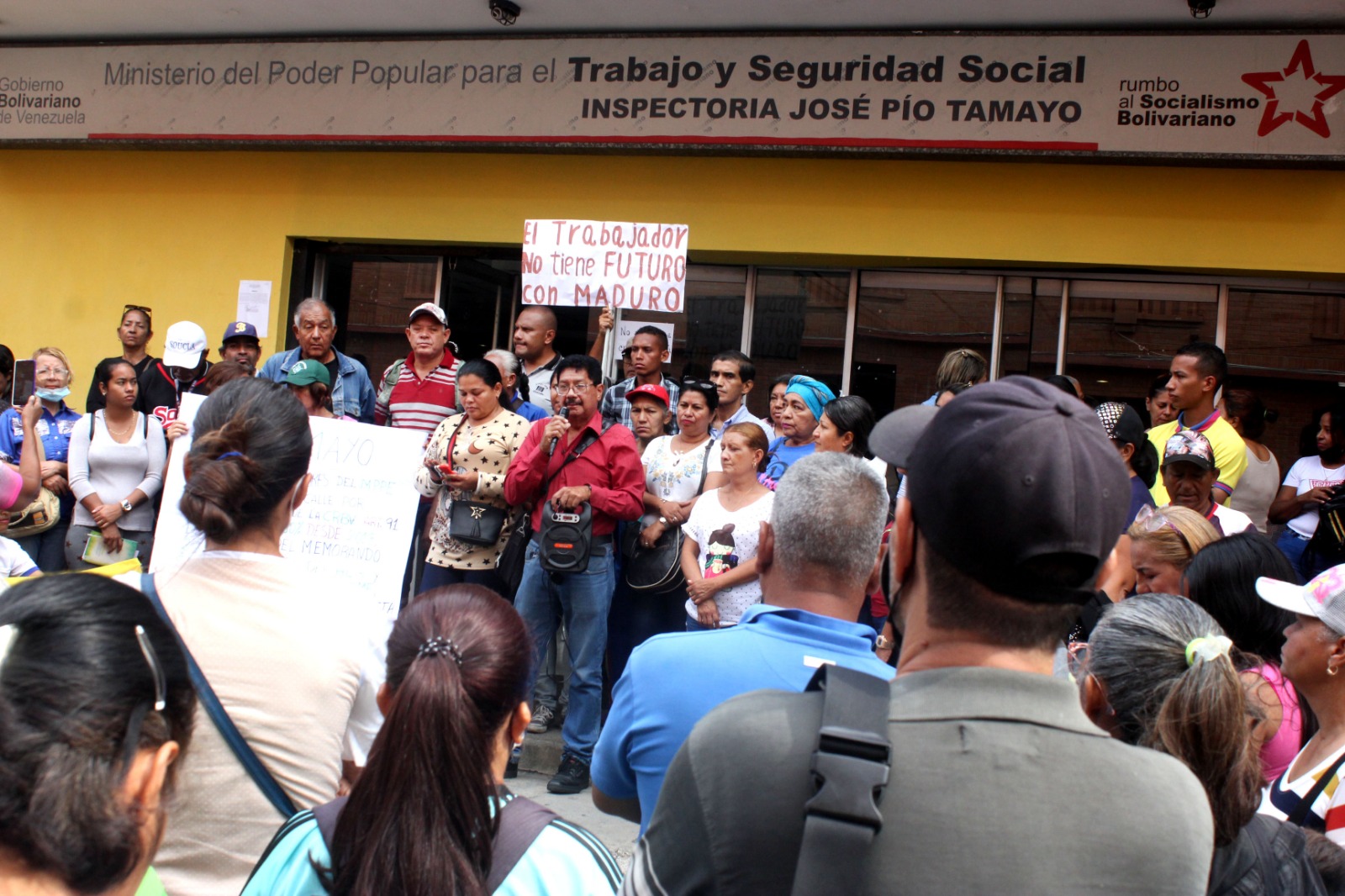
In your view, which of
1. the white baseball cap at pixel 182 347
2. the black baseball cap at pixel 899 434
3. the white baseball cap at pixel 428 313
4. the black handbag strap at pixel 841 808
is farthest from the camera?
the white baseball cap at pixel 182 347

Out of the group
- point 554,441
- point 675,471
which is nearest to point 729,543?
point 675,471

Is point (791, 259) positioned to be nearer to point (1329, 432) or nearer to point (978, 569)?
point (1329, 432)

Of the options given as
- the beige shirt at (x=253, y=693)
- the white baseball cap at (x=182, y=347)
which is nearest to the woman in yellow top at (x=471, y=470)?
the white baseball cap at (x=182, y=347)

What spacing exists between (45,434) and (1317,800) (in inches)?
272

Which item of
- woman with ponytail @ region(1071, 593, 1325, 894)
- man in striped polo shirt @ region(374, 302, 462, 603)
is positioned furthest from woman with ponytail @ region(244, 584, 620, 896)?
man in striped polo shirt @ region(374, 302, 462, 603)

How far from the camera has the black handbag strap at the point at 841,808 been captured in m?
1.06

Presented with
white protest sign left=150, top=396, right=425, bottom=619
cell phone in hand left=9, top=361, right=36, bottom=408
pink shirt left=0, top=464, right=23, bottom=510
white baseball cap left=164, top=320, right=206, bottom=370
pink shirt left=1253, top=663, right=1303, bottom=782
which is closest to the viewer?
pink shirt left=1253, top=663, right=1303, bottom=782

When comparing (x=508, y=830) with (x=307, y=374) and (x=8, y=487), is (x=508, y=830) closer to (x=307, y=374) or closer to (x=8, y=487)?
(x=8, y=487)

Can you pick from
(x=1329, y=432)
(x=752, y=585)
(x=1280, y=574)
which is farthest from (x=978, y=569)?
(x=1329, y=432)

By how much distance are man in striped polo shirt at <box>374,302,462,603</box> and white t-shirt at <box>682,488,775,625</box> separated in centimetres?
186

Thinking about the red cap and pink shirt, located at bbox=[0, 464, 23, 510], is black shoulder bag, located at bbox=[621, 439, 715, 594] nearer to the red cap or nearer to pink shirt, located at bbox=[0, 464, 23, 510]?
the red cap

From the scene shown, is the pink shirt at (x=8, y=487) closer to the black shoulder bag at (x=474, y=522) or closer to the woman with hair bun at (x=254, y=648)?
the black shoulder bag at (x=474, y=522)

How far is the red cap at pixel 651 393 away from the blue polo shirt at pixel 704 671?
4.19 m

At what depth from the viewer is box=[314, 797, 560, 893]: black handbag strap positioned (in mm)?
1593
